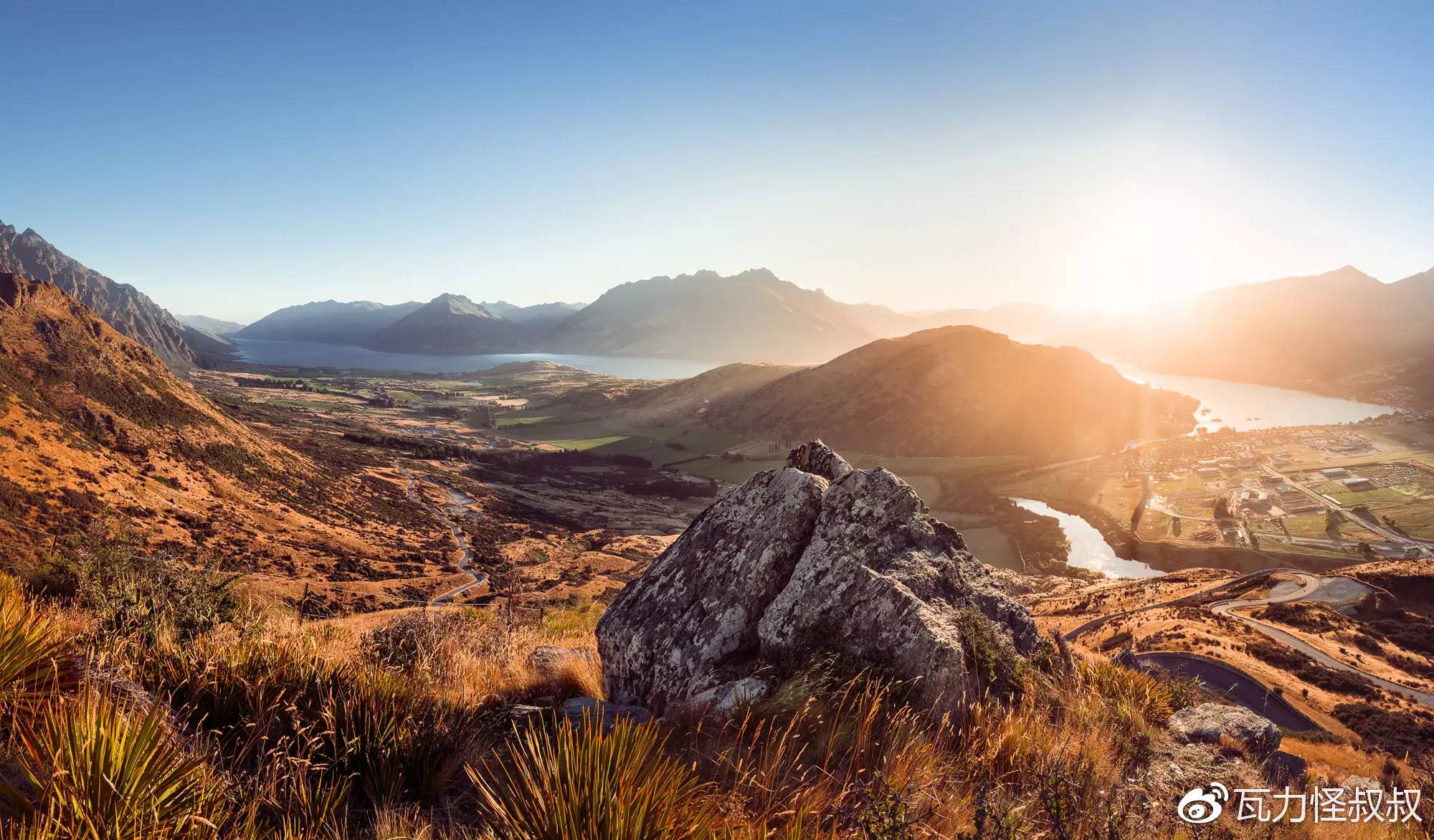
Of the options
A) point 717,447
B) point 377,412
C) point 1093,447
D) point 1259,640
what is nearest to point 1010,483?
point 1093,447

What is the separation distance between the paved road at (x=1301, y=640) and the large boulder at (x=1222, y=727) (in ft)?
125

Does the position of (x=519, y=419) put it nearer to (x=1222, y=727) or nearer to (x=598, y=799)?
(x=1222, y=727)

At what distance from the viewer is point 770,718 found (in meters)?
4.55

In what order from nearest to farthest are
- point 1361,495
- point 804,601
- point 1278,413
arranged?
1. point 804,601
2. point 1361,495
3. point 1278,413

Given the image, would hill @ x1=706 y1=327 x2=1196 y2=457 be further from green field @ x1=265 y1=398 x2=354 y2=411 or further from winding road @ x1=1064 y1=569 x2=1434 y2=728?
green field @ x1=265 y1=398 x2=354 y2=411

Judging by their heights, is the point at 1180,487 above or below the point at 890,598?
below

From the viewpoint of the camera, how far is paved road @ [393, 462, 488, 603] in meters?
39.3

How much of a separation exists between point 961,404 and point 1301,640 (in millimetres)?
91442

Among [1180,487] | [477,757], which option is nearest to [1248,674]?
[477,757]

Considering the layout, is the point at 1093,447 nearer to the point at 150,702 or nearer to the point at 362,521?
the point at 362,521

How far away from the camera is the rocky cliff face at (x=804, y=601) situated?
578cm

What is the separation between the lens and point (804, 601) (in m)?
6.22

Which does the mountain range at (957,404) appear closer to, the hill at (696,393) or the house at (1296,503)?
the hill at (696,393)

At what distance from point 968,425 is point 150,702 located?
130 m
